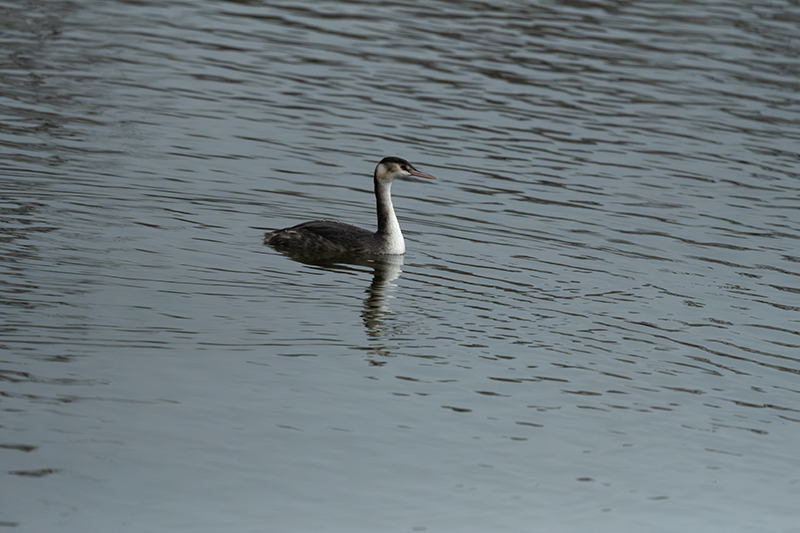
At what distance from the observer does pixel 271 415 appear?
9.23m

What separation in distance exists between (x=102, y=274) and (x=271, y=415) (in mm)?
3771

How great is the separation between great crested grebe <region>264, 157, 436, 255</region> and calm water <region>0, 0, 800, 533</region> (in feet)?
1.33

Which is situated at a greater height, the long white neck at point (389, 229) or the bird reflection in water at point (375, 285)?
the long white neck at point (389, 229)

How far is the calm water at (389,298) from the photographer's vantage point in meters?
8.34

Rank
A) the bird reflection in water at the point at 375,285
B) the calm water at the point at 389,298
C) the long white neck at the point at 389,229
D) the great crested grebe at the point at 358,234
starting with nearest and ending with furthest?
the calm water at the point at 389,298 → the bird reflection in water at the point at 375,285 → the great crested grebe at the point at 358,234 → the long white neck at the point at 389,229

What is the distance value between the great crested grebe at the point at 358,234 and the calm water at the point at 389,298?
40 centimetres

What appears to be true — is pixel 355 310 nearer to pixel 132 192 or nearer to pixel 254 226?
pixel 254 226

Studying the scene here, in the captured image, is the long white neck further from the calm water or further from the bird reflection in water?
the calm water

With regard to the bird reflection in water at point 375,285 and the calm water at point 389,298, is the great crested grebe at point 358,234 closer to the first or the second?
the bird reflection in water at point 375,285

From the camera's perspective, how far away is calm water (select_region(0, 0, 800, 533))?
834 cm

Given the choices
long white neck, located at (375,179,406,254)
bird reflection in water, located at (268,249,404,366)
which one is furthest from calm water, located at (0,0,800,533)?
long white neck, located at (375,179,406,254)

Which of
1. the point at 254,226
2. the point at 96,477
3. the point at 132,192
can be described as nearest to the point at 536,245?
the point at 254,226

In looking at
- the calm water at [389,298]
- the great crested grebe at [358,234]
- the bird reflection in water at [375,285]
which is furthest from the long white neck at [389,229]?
the calm water at [389,298]

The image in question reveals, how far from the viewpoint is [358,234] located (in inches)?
566
